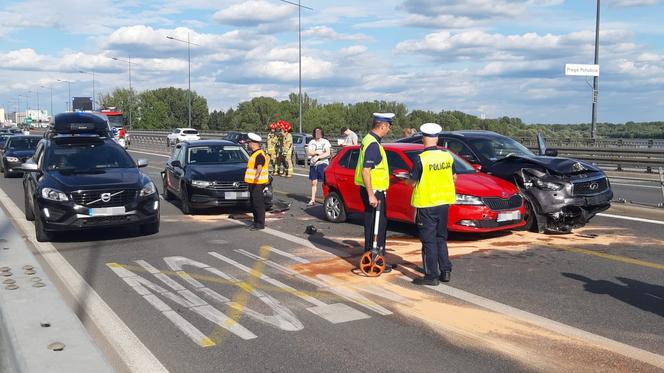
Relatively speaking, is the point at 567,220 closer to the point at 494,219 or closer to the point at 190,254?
the point at 494,219

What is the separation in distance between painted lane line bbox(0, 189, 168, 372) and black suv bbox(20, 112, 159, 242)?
52cm

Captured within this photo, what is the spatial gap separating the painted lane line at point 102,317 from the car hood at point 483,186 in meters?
5.27

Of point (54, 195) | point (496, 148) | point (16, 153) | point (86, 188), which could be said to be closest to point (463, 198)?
point (496, 148)

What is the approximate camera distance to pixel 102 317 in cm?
593

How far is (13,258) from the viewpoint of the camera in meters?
8.27

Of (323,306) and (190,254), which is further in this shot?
(190,254)

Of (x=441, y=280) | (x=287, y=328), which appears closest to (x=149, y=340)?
(x=287, y=328)

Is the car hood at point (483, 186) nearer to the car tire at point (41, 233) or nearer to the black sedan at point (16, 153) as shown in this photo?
the car tire at point (41, 233)

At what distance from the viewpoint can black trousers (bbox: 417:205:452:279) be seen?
707 cm

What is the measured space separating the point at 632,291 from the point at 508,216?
295cm

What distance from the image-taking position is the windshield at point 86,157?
10594 mm

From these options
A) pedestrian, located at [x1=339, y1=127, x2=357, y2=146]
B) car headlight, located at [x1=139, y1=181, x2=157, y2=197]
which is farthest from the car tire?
pedestrian, located at [x1=339, y1=127, x2=357, y2=146]

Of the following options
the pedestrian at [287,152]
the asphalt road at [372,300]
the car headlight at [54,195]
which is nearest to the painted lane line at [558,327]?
the asphalt road at [372,300]

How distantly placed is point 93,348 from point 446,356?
2.68 meters
